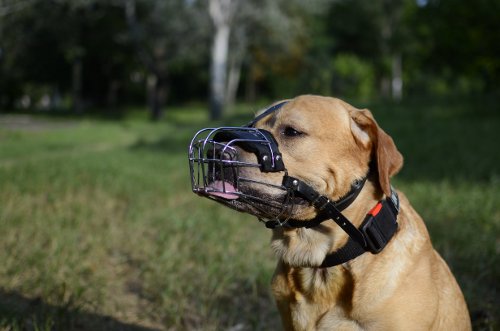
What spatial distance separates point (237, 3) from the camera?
76.4 feet

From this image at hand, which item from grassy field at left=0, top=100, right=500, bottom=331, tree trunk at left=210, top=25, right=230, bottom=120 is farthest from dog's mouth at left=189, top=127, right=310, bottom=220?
tree trunk at left=210, top=25, right=230, bottom=120

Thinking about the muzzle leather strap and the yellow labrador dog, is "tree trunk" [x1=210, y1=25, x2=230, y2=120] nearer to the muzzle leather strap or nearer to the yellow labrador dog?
the yellow labrador dog

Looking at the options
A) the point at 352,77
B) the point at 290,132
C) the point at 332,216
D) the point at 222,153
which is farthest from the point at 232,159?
the point at 352,77

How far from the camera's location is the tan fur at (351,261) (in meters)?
2.41

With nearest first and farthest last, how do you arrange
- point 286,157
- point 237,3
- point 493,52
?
point 286,157 → point 493,52 → point 237,3

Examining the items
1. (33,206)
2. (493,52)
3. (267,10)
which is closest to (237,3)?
(267,10)

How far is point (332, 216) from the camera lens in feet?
8.23

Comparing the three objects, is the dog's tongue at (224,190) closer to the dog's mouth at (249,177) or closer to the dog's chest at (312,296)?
the dog's mouth at (249,177)

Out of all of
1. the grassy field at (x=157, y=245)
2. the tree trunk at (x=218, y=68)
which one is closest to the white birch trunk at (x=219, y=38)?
the tree trunk at (x=218, y=68)

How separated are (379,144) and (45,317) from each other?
8.07 feet

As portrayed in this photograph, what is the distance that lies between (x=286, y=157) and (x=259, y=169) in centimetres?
18

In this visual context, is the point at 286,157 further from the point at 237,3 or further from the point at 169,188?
the point at 237,3

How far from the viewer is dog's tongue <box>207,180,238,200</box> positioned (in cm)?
242

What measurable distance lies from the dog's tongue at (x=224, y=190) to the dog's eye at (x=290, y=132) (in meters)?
0.41
